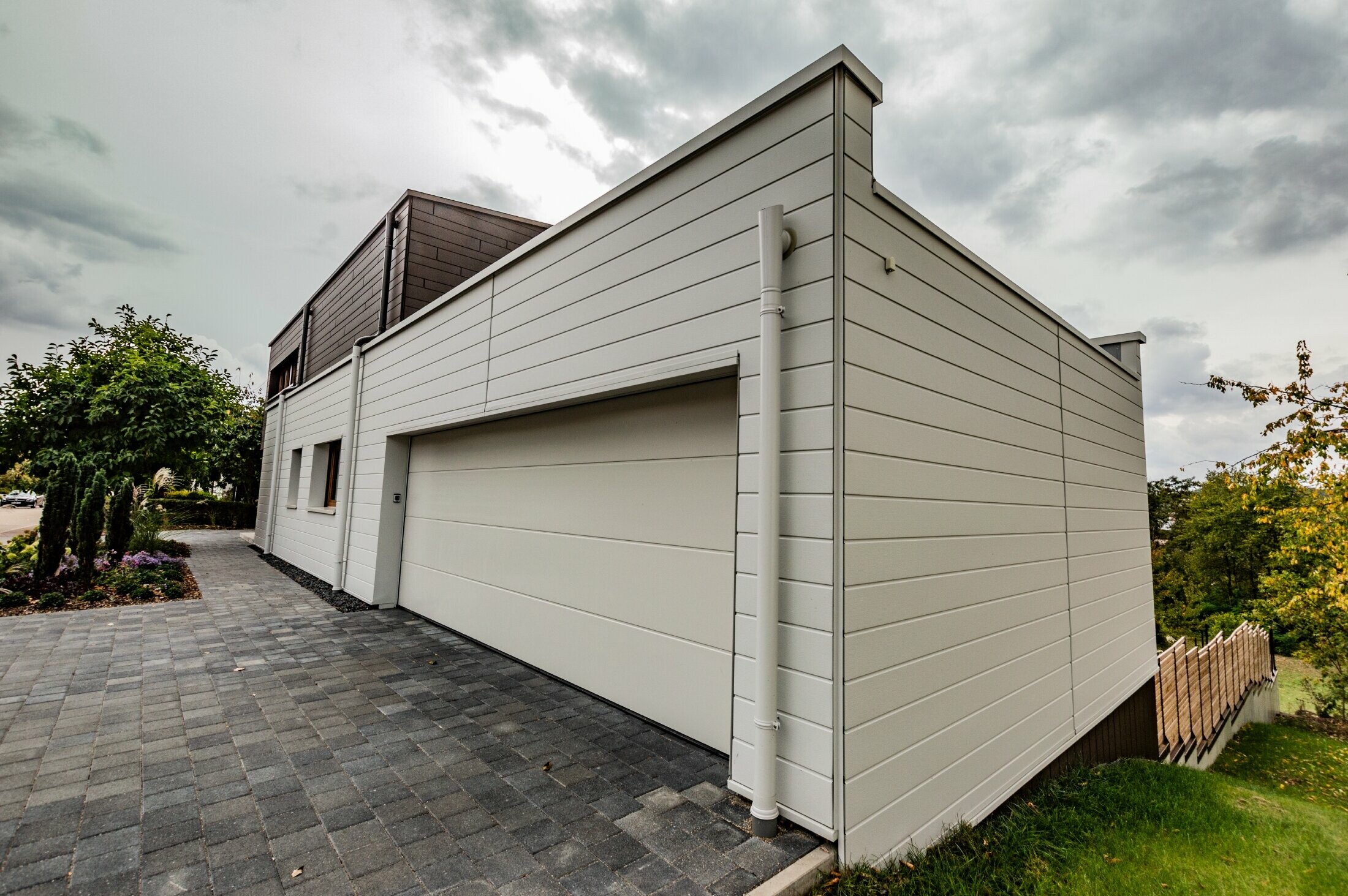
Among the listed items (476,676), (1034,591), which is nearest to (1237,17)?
(1034,591)

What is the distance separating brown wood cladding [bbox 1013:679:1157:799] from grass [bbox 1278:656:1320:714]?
1152 centimetres

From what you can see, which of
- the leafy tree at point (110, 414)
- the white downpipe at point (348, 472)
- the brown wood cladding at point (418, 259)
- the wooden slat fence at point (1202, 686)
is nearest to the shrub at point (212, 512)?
the leafy tree at point (110, 414)

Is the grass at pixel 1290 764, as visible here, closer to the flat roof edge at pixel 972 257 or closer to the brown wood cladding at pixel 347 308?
the flat roof edge at pixel 972 257

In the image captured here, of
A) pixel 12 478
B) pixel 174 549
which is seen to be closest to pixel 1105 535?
pixel 174 549

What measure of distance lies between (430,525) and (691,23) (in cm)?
557

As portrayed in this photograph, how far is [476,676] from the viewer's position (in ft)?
12.3

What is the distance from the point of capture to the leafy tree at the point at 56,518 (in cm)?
602

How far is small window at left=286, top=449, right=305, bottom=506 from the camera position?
9414mm

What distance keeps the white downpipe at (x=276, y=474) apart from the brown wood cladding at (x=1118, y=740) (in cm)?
1204

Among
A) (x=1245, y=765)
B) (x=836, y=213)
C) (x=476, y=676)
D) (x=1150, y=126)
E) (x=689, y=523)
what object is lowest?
(x=1245, y=765)

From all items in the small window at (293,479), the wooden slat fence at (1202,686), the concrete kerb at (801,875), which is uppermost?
the small window at (293,479)

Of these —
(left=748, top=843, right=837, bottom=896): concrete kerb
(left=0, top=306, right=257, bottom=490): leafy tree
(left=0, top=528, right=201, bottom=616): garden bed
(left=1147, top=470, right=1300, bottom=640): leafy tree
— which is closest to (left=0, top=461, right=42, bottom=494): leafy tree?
(left=0, top=306, right=257, bottom=490): leafy tree

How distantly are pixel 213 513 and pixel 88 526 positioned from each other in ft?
41.5

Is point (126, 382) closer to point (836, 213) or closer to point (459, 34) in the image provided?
point (459, 34)
